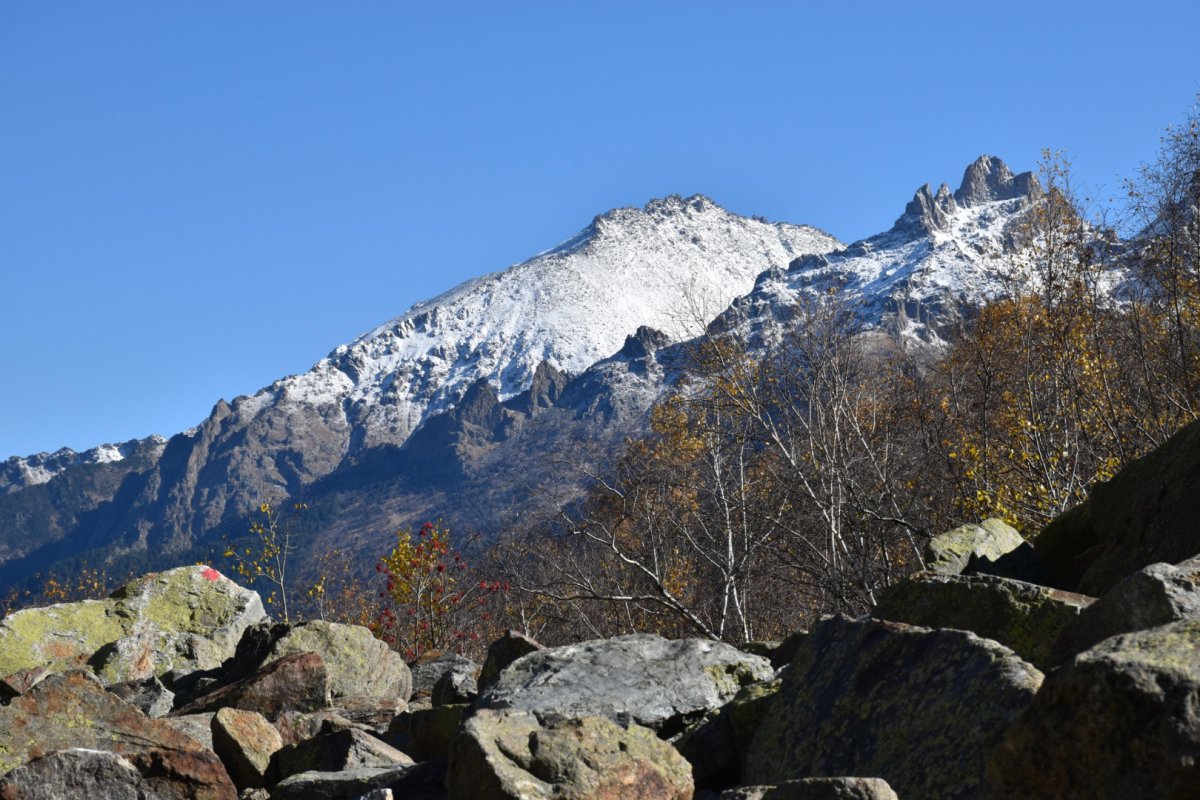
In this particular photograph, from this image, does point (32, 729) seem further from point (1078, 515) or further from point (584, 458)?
point (584, 458)

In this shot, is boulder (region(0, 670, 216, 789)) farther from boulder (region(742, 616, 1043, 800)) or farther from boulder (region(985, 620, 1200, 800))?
boulder (region(985, 620, 1200, 800))

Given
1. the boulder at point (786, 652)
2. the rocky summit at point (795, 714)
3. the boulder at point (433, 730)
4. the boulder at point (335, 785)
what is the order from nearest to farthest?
the rocky summit at point (795, 714)
the boulder at point (335, 785)
the boulder at point (433, 730)
the boulder at point (786, 652)

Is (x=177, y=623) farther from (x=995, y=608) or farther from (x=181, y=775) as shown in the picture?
(x=995, y=608)

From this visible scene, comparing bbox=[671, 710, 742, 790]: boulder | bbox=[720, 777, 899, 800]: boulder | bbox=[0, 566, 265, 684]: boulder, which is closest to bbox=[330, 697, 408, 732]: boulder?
bbox=[671, 710, 742, 790]: boulder

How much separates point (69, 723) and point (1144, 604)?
801 centimetres

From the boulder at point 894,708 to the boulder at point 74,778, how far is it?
424 centimetres

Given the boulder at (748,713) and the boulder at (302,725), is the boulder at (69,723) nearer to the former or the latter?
the boulder at (302,725)

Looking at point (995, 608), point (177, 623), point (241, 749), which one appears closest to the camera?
point (995, 608)

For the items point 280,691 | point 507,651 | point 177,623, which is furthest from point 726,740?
point 177,623

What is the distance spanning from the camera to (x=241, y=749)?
9.06 metres

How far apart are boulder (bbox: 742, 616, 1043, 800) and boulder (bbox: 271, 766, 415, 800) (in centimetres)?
234

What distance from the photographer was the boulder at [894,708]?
4.93 m

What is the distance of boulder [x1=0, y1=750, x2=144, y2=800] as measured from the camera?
7367mm

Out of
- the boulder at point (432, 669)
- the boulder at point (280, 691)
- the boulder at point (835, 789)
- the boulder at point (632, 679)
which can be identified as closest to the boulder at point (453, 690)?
the boulder at point (280, 691)
